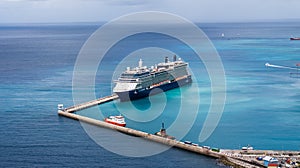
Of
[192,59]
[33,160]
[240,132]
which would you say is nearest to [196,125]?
[240,132]

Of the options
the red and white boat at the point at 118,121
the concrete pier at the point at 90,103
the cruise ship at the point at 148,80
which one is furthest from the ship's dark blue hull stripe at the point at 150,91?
the red and white boat at the point at 118,121

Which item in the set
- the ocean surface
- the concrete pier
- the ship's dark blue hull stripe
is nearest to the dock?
the ocean surface

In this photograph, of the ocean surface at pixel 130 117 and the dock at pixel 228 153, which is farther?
the ocean surface at pixel 130 117

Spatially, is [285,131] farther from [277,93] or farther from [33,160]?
[33,160]

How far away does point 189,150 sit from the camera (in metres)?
23.5

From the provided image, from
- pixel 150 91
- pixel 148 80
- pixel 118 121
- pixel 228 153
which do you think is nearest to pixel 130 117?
pixel 118 121

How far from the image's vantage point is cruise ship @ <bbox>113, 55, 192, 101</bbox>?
3752 centimetres

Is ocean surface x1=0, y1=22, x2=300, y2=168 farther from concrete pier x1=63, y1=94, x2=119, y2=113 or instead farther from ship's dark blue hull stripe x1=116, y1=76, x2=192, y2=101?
ship's dark blue hull stripe x1=116, y1=76, x2=192, y2=101

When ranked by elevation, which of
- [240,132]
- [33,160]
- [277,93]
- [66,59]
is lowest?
[33,160]

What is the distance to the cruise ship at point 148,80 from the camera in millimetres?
37516

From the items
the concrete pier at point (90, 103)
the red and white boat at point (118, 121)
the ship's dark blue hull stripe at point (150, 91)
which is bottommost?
the red and white boat at point (118, 121)

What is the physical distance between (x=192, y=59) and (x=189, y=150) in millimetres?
44690

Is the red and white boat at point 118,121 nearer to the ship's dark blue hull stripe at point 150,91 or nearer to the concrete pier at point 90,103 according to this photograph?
the concrete pier at point 90,103

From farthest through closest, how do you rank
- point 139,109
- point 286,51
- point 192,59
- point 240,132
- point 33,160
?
point 286,51 → point 192,59 → point 139,109 → point 240,132 → point 33,160
